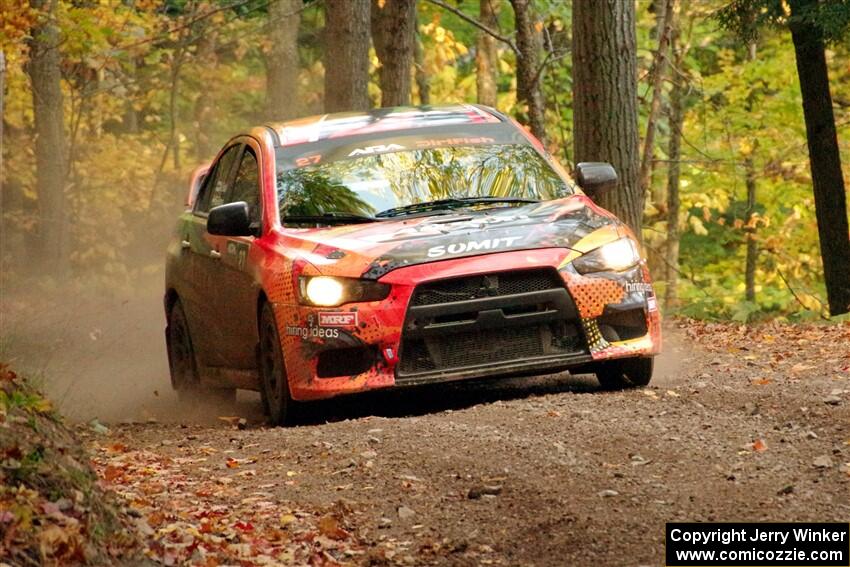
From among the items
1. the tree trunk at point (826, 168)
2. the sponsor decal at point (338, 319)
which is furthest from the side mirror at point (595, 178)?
the tree trunk at point (826, 168)

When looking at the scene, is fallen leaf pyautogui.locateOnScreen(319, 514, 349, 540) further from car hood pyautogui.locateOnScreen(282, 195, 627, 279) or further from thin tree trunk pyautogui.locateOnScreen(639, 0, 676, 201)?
thin tree trunk pyautogui.locateOnScreen(639, 0, 676, 201)

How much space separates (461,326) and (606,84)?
590 cm

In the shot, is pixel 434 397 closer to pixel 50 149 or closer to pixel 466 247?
pixel 466 247

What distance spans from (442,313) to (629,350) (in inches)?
47.3

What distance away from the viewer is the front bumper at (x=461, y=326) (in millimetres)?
8836

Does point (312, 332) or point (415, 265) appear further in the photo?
point (312, 332)

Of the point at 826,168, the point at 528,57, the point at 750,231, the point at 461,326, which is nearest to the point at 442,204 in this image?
the point at 461,326

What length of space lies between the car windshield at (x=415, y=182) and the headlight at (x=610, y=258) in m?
0.89

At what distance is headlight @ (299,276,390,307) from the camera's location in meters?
8.84

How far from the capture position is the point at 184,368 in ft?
40.1

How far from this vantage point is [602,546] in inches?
226

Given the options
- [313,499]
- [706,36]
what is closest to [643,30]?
[706,36]

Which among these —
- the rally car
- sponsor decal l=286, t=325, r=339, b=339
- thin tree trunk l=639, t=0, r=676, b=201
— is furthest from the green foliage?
sponsor decal l=286, t=325, r=339, b=339

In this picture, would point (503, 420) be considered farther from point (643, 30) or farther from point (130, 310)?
point (643, 30)
